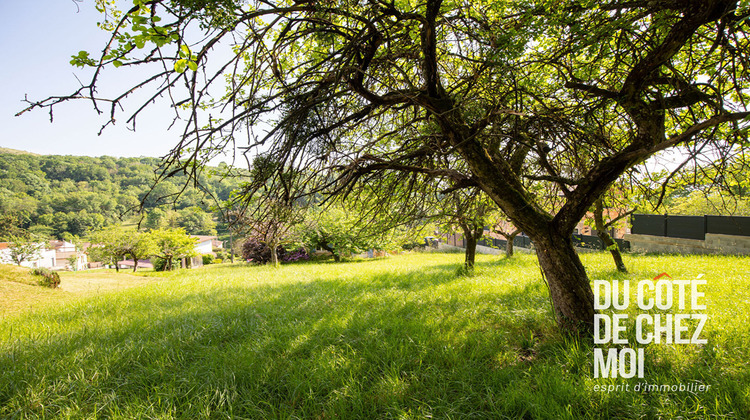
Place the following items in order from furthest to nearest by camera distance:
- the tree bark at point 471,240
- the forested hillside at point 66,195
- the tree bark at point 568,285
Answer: the forested hillside at point 66,195
the tree bark at point 471,240
the tree bark at point 568,285

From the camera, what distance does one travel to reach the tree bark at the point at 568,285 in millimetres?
3238

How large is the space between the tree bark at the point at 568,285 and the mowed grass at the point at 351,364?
0.21 metres

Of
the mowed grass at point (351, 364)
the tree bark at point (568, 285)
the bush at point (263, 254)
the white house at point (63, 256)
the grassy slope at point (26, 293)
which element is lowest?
the white house at point (63, 256)

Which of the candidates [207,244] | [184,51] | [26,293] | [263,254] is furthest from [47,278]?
[207,244]

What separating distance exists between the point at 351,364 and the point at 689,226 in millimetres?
16482

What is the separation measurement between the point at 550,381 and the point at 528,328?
1.36 m

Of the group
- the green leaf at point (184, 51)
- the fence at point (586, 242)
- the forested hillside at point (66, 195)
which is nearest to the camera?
the green leaf at point (184, 51)

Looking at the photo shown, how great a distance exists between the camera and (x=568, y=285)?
10.7ft

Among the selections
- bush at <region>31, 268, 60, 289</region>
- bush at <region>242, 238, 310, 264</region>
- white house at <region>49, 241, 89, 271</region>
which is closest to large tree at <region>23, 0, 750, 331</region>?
bush at <region>31, 268, 60, 289</region>

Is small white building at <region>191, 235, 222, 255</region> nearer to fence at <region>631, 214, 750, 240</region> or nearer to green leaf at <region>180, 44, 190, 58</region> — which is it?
green leaf at <region>180, 44, 190, 58</region>

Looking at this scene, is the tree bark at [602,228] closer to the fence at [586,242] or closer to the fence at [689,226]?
the fence at [586,242]

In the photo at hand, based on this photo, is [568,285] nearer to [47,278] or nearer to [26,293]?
[26,293]

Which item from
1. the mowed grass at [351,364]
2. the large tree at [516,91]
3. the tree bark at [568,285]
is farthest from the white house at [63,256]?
the tree bark at [568,285]

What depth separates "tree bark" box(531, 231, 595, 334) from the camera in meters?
3.24
